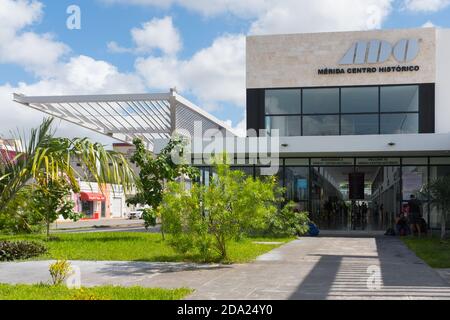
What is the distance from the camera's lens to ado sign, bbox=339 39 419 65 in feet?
86.3

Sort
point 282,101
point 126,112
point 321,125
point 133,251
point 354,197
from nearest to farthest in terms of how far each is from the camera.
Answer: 1. point 133,251
2. point 354,197
3. point 321,125
4. point 282,101
5. point 126,112

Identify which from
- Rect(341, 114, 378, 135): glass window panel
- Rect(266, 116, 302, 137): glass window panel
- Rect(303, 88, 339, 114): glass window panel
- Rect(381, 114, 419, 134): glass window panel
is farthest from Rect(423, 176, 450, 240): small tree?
Rect(266, 116, 302, 137): glass window panel

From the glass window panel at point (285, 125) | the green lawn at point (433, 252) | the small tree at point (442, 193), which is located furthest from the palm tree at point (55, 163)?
the glass window panel at point (285, 125)

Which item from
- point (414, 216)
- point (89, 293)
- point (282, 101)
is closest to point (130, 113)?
point (282, 101)

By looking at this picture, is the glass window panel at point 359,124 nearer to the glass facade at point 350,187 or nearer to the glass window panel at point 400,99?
the glass window panel at point 400,99

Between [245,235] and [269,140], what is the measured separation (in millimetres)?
12098

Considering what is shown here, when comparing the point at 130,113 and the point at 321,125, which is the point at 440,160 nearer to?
the point at 321,125

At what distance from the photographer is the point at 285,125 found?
88.7 feet

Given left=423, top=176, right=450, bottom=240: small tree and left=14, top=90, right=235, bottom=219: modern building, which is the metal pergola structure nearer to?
left=14, top=90, right=235, bottom=219: modern building

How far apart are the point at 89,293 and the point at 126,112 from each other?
94.9ft

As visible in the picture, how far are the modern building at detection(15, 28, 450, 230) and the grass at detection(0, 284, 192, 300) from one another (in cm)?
1651

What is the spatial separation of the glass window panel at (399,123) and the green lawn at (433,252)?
7786mm
